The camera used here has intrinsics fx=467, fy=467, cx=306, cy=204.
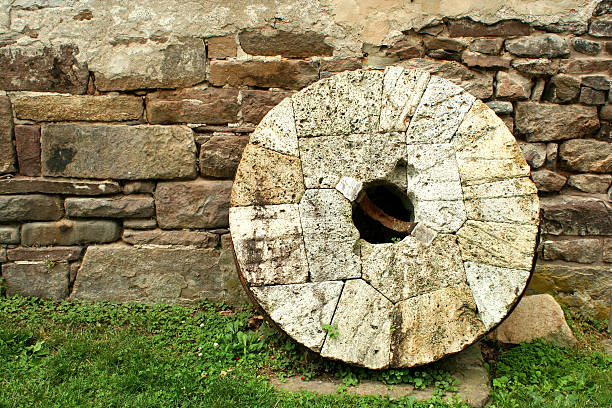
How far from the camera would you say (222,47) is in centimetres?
295

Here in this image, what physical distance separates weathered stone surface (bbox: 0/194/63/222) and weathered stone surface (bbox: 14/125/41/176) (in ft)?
0.55

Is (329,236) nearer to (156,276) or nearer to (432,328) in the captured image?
(432,328)

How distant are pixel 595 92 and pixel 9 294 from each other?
4.01 meters

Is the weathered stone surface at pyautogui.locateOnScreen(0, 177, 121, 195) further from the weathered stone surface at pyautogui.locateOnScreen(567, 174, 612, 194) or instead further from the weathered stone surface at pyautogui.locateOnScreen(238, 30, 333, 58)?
the weathered stone surface at pyautogui.locateOnScreen(567, 174, 612, 194)

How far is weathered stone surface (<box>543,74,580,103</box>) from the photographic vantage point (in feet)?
9.76

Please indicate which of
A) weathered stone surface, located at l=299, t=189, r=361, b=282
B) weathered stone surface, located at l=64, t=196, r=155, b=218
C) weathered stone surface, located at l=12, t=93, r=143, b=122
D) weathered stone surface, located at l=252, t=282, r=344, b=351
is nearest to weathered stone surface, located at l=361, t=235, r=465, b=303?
weathered stone surface, located at l=299, t=189, r=361, b=282

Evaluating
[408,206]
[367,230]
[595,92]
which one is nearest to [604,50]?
[595,92]

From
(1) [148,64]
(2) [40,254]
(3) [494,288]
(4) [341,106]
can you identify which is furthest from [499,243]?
(2) [40,254]

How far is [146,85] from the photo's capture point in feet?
9.71

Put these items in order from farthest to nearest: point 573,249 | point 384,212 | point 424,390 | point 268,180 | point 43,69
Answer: point 573,249, point 43,69, point 384,212, point 268,180, point 424,390

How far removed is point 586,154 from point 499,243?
120 centimetres

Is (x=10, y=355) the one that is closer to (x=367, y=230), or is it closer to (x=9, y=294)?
(x=9, y=294)

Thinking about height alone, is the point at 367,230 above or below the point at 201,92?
below

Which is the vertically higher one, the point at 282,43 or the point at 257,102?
the point at 282,43
